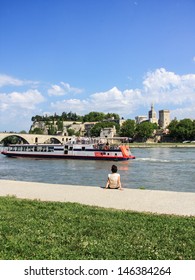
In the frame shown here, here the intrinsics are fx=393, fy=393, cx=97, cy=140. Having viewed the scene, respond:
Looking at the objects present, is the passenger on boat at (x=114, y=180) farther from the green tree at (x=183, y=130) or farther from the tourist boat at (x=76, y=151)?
the green tree at (x=183, y=130)

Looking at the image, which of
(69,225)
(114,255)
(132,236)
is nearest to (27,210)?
(69,225)

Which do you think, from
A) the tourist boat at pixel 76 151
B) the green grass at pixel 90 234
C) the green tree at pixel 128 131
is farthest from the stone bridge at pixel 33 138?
the green grass at pixel 90 234

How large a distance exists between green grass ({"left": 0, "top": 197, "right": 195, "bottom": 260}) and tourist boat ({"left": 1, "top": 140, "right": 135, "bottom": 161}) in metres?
44.0

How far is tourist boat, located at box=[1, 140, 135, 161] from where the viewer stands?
54.4 meters

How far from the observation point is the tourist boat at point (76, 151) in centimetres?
5441

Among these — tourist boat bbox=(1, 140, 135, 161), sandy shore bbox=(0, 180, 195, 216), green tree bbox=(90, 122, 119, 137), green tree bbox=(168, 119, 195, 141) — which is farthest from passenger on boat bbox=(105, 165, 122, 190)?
green tree bbox=(90, 122, 119, 137)

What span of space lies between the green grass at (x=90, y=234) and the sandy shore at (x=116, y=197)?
120 centimetres

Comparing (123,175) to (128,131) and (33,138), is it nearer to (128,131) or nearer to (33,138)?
(33,138)

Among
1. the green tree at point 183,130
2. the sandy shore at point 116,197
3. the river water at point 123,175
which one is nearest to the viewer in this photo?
the sandy shore at point 116,197

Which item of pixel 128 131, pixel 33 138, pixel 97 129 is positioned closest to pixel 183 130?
pixel 128 131

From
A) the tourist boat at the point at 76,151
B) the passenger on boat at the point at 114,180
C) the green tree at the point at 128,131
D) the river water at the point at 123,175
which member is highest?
the green tree at the point at 128,131

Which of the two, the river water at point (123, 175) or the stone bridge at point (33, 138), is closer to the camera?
the river water at point (123, 175)

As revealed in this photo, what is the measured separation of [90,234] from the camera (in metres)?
7.49
